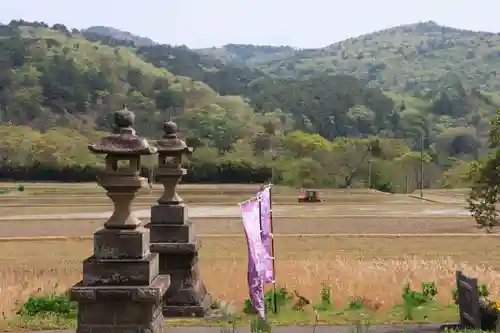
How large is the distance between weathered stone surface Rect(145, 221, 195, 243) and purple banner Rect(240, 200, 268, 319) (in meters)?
2.41

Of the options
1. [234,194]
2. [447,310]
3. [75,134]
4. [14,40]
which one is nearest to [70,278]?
[447,310]

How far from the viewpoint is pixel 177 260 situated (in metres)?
11.8

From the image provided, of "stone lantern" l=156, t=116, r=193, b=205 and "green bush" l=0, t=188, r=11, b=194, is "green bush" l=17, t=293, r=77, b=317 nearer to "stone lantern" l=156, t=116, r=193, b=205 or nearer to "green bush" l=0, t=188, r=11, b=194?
"stone lantern" l=156, t=116, r=193, b=205

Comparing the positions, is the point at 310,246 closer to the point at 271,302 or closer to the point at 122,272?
the point at 271,302

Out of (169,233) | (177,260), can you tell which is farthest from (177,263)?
(169,233)

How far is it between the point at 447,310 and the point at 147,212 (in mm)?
30078

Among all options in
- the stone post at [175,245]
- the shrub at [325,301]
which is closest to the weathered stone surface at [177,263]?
the stone post at [175,245]

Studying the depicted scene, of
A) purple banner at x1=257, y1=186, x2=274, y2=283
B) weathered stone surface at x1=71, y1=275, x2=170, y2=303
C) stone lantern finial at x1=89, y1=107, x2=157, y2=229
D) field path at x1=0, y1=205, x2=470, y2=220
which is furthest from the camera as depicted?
field path at x1=0, y1=205, x2=470, y2=220

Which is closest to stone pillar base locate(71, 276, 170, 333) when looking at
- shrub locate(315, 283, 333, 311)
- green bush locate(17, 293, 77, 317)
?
green bush locate(17, 293, 77, 317)

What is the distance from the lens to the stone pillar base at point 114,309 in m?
8.11

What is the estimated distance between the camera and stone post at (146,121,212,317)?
11.7m

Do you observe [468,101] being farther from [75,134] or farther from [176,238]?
→ [176,238]

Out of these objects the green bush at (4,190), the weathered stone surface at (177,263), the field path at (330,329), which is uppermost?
the weathered stone surface at (177,263)

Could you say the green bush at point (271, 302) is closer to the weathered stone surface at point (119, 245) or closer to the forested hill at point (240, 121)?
the weathered stone surface at point (119, 245)
